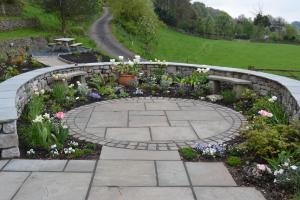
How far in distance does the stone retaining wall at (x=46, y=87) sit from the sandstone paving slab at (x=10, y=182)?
48 cm

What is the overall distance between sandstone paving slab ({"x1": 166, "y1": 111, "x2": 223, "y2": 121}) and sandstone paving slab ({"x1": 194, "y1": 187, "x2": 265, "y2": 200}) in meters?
2.54

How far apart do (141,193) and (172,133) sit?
1.93 m

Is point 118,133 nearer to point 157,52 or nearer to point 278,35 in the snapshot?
point 157,52

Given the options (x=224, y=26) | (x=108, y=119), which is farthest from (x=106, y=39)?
(x=224, y=26)

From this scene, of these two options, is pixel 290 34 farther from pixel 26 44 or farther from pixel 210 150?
pixel 210 150

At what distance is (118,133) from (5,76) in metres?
4.47

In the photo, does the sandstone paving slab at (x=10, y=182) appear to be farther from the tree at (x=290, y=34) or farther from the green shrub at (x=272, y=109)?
the tree at (x=290, y=34)

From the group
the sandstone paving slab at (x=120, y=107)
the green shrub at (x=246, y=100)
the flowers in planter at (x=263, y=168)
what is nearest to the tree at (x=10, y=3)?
the sandstone paving slab at (x=120, y=107)

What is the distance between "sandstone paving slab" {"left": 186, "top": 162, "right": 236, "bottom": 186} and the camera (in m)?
3.72

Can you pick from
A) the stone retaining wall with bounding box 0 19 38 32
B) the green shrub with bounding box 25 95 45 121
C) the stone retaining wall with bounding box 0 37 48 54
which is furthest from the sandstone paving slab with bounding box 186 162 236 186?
the stone retaining wall with bounding box 0 19 38 32

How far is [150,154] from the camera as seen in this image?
4473 mm

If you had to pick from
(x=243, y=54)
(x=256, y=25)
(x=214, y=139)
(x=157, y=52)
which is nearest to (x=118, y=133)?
(x=214, y=139)

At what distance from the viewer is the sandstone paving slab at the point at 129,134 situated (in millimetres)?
5062

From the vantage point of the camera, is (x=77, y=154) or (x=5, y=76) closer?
(x=77, y=154)
